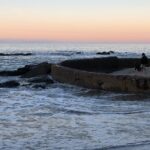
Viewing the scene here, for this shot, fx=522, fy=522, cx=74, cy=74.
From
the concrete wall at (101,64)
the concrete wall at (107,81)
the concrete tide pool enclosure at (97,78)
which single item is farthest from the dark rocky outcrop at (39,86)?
the concrete wall at (101,64)

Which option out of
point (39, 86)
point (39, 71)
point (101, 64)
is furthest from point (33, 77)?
point (39, 86)

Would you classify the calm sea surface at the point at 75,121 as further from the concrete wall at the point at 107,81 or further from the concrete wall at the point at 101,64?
the concrete wall at the point at 101,64

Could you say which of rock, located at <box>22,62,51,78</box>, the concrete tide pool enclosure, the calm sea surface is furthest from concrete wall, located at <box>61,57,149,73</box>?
the calm sea surface

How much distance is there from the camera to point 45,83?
2427 centimetres

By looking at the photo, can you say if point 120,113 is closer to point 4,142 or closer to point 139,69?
point 4,142

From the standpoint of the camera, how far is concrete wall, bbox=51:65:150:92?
17953 mm

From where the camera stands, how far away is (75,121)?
41.7 feet

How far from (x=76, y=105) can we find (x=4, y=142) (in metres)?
6.00

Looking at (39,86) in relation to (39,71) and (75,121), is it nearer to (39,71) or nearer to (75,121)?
(39,71)

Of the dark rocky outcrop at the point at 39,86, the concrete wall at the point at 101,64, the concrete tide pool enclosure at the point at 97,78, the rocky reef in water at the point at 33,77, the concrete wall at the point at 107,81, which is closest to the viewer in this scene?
the concrete wall at the point at 107,81

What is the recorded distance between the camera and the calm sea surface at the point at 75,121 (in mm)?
9953

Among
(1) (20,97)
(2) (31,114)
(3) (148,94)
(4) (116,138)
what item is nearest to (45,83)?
(1) (20,97)

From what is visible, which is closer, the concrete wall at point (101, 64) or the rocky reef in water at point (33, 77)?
the rocky reef in water at point (33, 77)

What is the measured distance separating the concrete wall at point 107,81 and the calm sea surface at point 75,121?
0.33 metres
